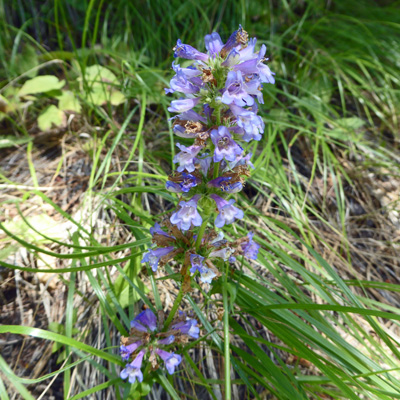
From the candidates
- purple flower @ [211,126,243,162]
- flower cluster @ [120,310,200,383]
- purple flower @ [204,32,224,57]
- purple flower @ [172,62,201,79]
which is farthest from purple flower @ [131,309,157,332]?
purple flower @ [204,32,224,57]

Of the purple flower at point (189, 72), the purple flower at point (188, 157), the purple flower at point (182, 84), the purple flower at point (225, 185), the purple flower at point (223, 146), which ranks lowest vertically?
the purple flower at point (225, 185)

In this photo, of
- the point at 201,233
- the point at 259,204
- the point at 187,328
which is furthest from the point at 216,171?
the point at 259,204

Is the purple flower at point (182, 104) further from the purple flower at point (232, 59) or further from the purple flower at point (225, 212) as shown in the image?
the purple flower at point (225, 212)

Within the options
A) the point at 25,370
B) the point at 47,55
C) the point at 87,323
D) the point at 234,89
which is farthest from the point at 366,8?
the point at 25,370

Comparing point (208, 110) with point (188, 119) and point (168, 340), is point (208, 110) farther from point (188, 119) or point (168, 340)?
point (168, 340)

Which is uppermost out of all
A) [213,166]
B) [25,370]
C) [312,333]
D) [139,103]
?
[213,166]

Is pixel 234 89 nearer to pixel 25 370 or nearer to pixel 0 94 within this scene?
A: pixel 25 370

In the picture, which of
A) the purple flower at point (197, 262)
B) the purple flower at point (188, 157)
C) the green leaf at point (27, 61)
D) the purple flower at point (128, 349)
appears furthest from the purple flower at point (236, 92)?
the green leaf at point (27, 61)
